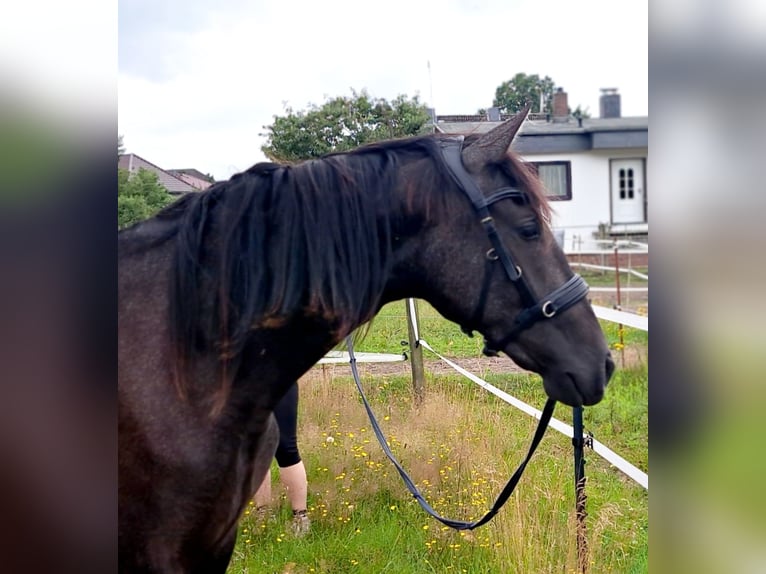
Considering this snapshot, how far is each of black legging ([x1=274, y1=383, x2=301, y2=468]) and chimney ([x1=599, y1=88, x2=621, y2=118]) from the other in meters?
1.39

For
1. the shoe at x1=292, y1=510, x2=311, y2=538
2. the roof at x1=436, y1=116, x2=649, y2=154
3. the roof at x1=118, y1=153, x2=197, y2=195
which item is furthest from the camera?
the shoe at x1=292, y1=510, x2=311, y2=538

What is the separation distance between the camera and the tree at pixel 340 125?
1905 millimetres

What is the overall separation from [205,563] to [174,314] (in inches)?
28.2

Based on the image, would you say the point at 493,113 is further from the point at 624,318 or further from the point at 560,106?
the point at 624,318

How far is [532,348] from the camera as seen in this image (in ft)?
4.98

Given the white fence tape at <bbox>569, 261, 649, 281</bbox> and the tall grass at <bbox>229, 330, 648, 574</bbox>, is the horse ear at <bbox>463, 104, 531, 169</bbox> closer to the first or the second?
the white fence tape at <bbox>569, 261, 649, 281</bbox>

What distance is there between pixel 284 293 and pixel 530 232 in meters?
0.67

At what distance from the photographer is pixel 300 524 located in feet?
7.57

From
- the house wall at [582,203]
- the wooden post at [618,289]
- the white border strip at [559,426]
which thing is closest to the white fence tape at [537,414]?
the white border strip at [559,426]

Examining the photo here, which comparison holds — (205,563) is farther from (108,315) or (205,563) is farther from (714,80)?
(714,80)

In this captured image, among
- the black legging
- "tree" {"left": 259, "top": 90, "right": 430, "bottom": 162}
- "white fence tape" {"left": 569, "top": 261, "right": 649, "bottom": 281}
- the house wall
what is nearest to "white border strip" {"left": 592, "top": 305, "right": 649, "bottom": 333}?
"white fence tape" {"left": 569, "top": 261, "right": 649, "bottom": 281}

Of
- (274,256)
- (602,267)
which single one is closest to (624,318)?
(602,267)

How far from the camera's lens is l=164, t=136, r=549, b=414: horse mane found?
1.43m

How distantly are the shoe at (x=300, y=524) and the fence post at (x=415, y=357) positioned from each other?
73 centimetres
